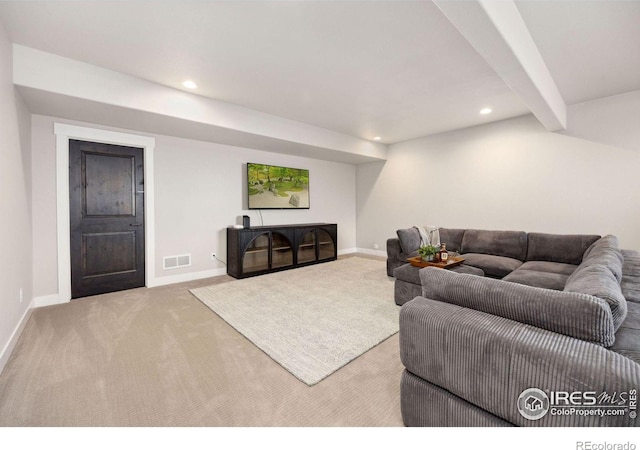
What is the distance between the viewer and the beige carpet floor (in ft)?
4.83

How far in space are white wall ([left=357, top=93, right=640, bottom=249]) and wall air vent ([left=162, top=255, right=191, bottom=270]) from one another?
4129 mm

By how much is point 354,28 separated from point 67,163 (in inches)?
143

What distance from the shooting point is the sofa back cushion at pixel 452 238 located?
4473 mm

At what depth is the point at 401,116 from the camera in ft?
14.0

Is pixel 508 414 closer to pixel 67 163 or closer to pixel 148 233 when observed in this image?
pixel 148 233

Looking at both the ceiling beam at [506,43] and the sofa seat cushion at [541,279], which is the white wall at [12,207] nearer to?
the ceiling beam at [506,43]

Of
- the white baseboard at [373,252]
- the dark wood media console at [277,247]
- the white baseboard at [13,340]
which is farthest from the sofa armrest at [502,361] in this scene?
the white baseboard at [373,252]

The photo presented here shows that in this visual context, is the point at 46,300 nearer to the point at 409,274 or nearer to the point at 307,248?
the point at 307,248

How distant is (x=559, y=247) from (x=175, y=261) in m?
5.39

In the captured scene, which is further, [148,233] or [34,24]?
[148,233]

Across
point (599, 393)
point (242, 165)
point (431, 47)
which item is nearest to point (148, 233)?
point (242, 165)

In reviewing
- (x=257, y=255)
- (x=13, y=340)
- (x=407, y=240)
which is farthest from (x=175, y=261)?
(x=407, y=240)

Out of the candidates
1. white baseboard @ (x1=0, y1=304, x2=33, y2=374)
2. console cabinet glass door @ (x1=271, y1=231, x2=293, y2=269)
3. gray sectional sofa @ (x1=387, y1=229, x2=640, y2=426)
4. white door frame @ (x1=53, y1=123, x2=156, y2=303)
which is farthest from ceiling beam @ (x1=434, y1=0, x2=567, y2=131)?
white door frame @ (x1=53, y1=123, x2=156, y2=303)

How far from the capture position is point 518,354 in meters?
1.00
